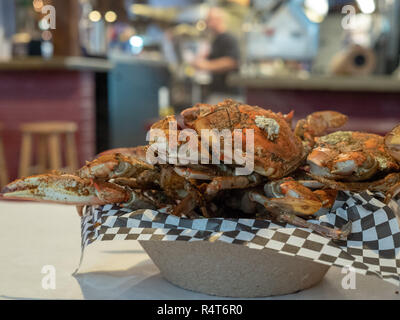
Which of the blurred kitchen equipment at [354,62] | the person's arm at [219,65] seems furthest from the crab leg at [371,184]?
the person's arm at [219,65]

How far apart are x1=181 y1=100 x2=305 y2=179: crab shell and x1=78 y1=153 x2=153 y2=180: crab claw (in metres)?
0.13

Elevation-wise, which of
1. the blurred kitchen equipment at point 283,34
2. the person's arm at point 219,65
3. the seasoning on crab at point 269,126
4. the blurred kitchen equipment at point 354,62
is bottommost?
the seasoning on crab at point 269,126

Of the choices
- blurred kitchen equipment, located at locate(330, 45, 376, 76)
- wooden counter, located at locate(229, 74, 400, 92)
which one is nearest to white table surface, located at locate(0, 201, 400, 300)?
wooden counter, located at locate(229, 74, 400, 92)

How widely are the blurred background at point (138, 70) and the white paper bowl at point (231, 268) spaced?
237 centimetres

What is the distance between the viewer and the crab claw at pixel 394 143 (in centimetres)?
80

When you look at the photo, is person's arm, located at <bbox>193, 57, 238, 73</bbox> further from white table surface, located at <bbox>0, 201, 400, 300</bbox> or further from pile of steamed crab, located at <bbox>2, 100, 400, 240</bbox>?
pile of steamed crab, located at <bbox>2, 100, 400, 240</bbox>

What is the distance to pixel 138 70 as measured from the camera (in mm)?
5562

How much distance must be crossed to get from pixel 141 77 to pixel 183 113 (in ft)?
16.2

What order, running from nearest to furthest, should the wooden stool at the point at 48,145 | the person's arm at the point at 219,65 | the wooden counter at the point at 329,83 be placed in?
the wooden counter at the point at 329,83
the wooden stool at the point at 48,145
the person's arm at the point at 219,65

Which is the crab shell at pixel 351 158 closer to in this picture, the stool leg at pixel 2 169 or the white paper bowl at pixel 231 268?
the white paper bowl at pixel 231 268

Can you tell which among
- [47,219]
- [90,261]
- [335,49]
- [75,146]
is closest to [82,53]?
[75,146]

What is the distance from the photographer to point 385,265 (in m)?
A: 0.75

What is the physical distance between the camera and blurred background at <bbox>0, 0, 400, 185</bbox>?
3.45 m
